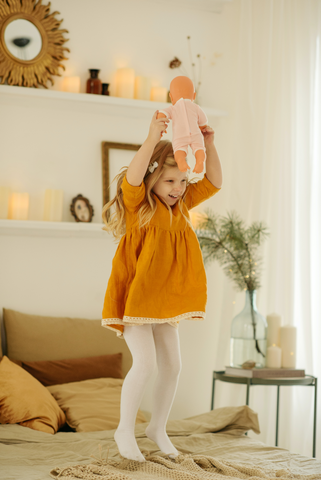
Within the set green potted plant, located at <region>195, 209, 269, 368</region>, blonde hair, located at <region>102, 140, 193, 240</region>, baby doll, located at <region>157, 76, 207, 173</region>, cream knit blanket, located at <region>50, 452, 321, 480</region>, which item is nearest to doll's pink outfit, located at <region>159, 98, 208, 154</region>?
baby doll, located at <region>157, 76, 207, 173</region>

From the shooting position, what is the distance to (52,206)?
8.53 ft

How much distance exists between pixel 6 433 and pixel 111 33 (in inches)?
86.5

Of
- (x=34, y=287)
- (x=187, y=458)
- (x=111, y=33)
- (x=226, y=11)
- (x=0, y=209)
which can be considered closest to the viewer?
(x=187, y=458)

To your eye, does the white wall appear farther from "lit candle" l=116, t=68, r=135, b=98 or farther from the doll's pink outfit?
the doll's pink outfit

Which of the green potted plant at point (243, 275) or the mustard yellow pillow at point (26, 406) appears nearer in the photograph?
the mustard yellow pillow at point (26, 406)

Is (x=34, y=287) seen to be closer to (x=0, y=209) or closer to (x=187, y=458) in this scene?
(x=0, y=209)

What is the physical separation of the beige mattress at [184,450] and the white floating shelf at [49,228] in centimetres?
100

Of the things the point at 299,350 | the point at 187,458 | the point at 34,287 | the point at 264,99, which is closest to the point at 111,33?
the point at 264,99

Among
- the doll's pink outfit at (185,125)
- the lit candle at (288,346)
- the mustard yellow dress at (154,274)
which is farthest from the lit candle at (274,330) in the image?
the doll's pink outfit at (185,125)

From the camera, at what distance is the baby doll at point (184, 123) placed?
1.44 metres

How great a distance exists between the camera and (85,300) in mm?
2777

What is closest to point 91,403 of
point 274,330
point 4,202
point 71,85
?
point 274,330

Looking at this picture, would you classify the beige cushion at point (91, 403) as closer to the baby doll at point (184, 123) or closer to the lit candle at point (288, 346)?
the lit candle at point (288, 346)

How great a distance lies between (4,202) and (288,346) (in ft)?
5.30
